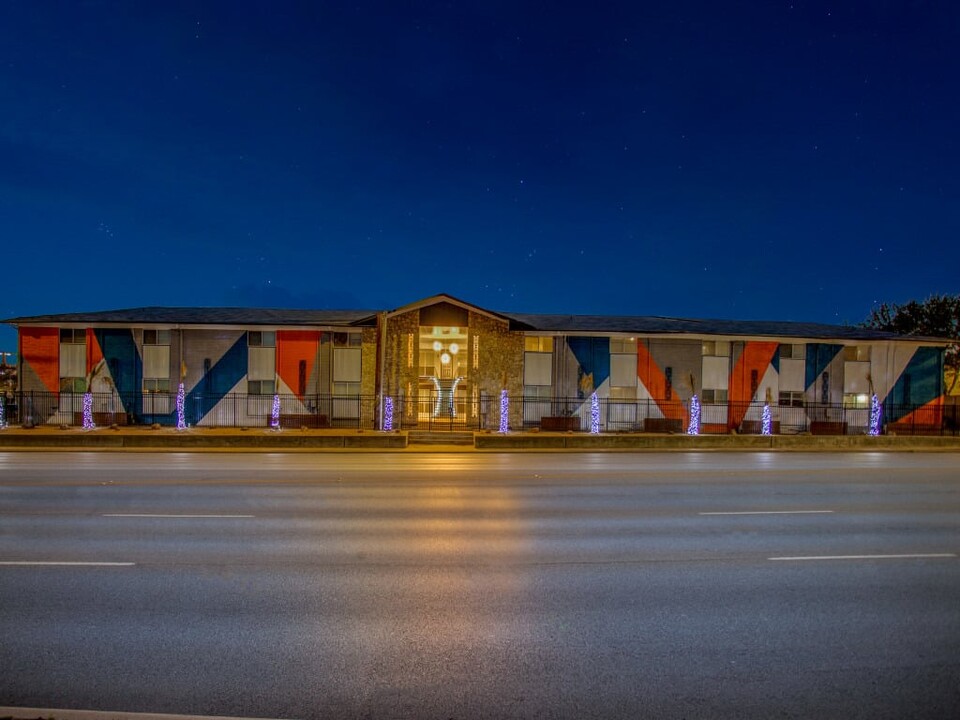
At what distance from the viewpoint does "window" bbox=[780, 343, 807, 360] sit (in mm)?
30000

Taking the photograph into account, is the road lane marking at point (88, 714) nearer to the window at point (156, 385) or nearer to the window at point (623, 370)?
the window at point (156, 385)

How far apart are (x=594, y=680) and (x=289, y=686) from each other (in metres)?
2.44

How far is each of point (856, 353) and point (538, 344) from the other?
17.1 meters

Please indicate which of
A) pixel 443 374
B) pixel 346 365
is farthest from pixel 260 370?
pixel 443 374

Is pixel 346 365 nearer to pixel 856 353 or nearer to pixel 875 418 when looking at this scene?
pixel 875 418

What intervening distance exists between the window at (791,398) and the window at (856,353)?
3265 mm

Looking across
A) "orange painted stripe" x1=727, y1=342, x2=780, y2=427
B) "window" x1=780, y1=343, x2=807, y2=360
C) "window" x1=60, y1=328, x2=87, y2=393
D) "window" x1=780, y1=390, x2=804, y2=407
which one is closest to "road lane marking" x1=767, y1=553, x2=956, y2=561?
"orange painted stripe" x1=727, y1=342, x2=780, y2=427

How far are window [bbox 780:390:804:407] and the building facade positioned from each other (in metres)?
0.07

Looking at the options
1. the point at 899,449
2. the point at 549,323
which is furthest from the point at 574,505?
the point at 899,449

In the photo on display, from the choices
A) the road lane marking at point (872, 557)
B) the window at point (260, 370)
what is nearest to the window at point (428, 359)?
the window at point (260, 370)

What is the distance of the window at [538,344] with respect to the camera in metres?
28.8

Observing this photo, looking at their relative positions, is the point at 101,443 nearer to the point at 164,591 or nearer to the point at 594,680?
the point at 164,591

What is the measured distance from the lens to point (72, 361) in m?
27.4

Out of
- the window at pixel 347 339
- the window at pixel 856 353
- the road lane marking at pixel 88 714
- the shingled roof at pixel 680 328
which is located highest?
the shingled roof at pixel 680 328
